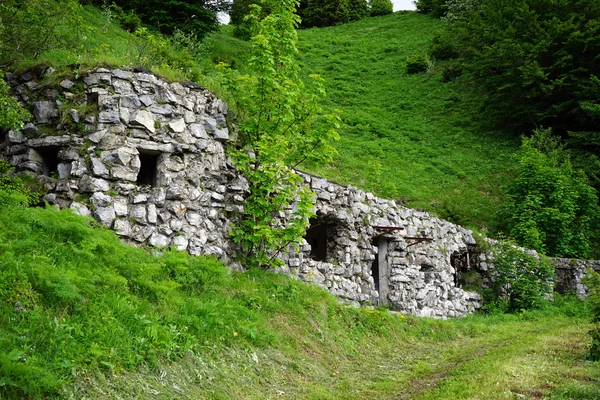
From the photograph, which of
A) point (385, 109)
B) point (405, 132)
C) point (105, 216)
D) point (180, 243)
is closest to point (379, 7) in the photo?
point (385, 109)

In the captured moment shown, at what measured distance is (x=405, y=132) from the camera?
1238 inches

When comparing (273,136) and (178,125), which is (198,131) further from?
(273,136)

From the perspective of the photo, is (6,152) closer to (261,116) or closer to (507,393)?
(261,116)

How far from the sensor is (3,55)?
10.7 m

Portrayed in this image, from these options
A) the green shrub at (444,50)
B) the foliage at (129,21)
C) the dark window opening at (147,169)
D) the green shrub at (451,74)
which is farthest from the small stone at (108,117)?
the green shrub at (444,50)

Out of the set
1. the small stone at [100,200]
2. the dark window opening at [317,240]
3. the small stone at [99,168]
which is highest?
the small stone at [99,168]

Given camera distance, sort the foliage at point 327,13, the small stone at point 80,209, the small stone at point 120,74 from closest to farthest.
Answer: the small stone at point 80,209
the small stone at point 120,74
the foliage at point 327,13

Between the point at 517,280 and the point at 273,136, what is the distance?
37.7ft

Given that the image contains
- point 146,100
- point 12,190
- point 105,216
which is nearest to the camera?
point 12,190

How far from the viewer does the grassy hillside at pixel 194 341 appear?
225 inches

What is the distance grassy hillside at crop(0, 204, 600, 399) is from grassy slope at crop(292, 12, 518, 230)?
9.28 meters

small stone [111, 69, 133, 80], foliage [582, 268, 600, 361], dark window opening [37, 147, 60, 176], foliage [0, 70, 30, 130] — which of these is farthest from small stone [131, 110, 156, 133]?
foliage [582, 268, 600, 361]

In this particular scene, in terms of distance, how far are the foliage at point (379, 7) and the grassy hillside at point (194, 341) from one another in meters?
52.4

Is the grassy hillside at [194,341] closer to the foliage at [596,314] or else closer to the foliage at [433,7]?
the foliage at [596,314]
